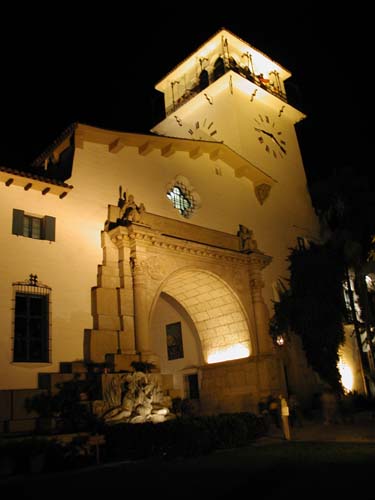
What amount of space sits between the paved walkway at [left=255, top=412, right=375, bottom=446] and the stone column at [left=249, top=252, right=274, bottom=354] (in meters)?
3.29

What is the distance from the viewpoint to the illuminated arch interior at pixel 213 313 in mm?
20625

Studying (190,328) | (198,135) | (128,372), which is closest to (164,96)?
(198,135)

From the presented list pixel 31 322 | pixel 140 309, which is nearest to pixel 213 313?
pixel 140 309

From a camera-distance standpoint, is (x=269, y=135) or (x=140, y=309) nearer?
(x=140, y=309)

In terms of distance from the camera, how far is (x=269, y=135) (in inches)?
1109

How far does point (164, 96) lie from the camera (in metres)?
32.7

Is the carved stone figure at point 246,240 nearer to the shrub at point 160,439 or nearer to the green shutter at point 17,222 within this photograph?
the green shutter at point 17,222

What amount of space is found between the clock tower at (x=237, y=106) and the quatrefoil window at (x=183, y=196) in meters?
5.51

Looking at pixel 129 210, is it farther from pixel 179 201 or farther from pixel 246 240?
pixel 246 240

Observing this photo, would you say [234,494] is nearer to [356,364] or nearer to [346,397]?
[346,397]

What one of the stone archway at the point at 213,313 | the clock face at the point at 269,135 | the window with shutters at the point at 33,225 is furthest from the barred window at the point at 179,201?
the clock face at the point at 269,135

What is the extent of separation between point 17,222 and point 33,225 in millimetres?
576

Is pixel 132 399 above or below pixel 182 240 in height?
below

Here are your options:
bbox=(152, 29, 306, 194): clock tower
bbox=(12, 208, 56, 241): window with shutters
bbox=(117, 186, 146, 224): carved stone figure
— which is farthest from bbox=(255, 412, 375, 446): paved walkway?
bbox=(152, 29, 306, 194): clock tower
